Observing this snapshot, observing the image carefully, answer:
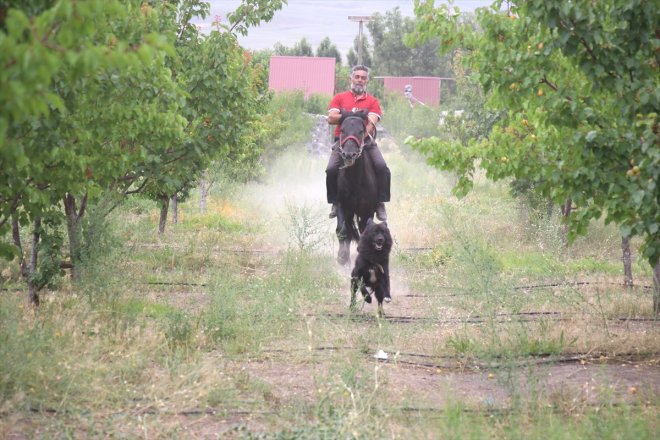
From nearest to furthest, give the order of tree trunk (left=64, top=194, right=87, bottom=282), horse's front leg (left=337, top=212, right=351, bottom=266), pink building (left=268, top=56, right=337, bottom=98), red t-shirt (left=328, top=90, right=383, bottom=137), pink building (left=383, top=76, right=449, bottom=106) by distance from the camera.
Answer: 1. tree trunk (left=64, top=194, right=87, bottom=282)
2. red t-shirt (left=328, top=90, right=383, bottom=137)
3. horse's front leg (left=337, top=212, right=351, bottom=266)
4. pink building (left=268, top=56, right=337, bottom=98)
5. pink building (left=383, top=76, right=449, bottom=106)

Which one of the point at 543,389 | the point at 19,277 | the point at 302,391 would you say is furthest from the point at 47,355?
the point at 19,277

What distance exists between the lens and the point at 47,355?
8414 mm

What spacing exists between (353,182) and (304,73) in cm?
6926

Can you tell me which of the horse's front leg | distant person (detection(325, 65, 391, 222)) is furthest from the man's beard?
the horse's front leg

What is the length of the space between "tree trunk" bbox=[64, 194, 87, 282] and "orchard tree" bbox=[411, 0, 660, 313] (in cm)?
451

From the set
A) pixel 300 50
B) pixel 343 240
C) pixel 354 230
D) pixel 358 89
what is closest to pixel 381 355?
pixel 343 240

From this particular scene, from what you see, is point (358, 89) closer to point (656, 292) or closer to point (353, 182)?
point (353, 182)

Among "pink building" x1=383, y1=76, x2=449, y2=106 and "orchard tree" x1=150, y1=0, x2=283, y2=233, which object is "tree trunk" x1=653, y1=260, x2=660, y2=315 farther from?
Result: "pink building" x1=383, y1=76, x2=449, y2=106

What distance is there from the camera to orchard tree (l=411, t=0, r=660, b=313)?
24.5 ft

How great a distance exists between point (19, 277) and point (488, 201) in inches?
757

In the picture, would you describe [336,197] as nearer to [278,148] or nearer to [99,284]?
[99,284]

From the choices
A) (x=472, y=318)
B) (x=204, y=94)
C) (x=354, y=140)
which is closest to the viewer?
(x=472, y=318)

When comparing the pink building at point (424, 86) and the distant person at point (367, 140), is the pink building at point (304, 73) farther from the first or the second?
the distant person at point (367, 140)

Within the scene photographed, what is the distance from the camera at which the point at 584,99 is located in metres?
8.66
